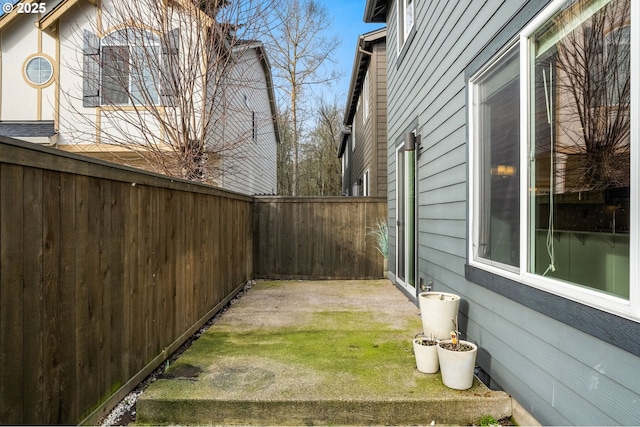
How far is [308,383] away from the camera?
101 inches

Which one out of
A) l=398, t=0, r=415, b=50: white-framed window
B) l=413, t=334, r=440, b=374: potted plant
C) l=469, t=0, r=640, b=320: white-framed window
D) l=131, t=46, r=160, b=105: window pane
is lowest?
l=413, t=334, r=440, b=374: potted plant

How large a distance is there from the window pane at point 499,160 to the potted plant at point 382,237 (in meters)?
4.00

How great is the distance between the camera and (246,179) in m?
10.8

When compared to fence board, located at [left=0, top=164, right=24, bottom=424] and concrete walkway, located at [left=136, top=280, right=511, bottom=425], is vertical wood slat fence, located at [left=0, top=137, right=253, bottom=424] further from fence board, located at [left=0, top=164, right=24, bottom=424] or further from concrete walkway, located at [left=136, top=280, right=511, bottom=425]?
concrete walkway, located at [left=136, top=280, right=511, bottom=425]

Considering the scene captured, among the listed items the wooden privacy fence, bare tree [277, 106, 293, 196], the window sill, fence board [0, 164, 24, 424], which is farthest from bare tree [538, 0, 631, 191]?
bare tree [277, 106, 293, 196]

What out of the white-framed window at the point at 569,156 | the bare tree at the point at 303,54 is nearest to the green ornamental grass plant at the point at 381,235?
the white-framed window at the point at 569,156

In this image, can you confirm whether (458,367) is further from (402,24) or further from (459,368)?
(402,24)

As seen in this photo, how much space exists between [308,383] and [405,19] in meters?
4.99

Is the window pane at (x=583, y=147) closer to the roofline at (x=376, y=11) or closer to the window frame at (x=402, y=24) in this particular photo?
the window frame at (x=402, y=24)

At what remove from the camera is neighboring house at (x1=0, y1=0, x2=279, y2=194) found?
5949mm

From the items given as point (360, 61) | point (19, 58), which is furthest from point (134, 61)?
point (360, 61)

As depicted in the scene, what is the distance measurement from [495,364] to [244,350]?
1.90 meters

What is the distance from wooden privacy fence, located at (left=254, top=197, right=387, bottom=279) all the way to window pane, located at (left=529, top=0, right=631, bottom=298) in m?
5.04

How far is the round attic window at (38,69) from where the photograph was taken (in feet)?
28.5
